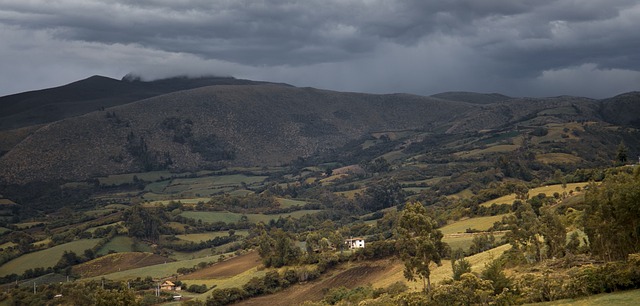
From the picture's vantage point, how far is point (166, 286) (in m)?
123

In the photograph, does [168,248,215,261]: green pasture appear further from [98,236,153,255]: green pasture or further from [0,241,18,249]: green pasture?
[0,241,18,249]: green pasture

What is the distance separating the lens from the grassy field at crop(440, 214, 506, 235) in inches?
4766

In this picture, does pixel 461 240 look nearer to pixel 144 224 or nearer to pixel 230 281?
pixel 230 281

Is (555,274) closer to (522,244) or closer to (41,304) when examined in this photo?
(522,244)

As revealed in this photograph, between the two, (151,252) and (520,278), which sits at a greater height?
(520,278)

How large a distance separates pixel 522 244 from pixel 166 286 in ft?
226

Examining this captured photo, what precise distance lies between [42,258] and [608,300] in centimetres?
13877

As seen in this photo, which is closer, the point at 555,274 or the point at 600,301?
the point at 600,301

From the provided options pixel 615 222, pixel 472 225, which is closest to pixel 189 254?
pixel 472 225

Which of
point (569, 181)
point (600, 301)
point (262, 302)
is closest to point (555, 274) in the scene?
point (600, 301)

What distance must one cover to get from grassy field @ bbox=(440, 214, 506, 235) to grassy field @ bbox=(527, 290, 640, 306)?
225 ft

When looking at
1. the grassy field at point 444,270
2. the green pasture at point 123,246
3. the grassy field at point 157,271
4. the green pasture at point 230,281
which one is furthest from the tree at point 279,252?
the green pasture at point 123,246

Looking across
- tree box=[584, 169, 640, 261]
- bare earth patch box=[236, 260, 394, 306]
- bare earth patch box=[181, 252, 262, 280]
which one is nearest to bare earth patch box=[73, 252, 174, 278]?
bare earth patch box=[181, 252, 262, 280]

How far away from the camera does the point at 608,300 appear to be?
46.7 m
